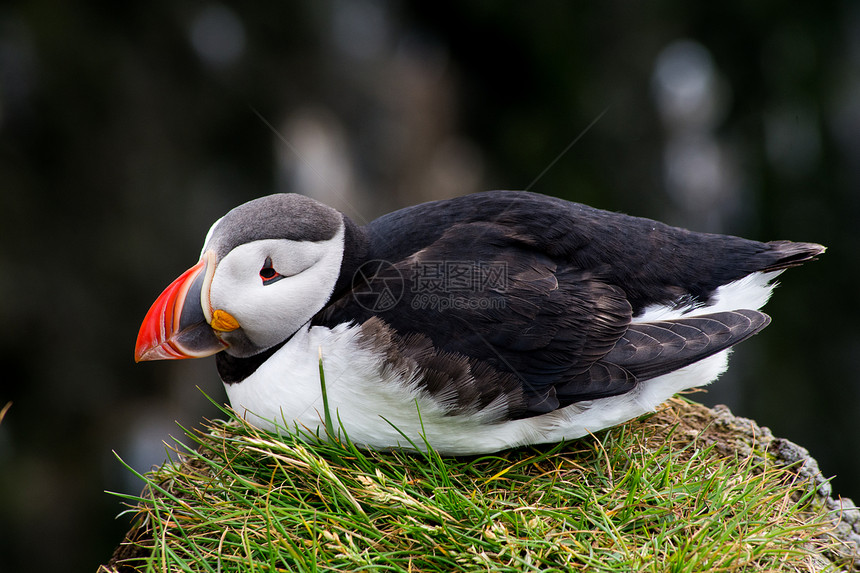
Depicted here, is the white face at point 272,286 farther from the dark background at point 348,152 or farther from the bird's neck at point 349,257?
the dark background at point 348,152

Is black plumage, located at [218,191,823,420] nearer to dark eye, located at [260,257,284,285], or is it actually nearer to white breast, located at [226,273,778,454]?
white breast, located at [226,273,778,454]

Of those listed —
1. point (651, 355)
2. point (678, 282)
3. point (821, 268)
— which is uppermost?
point (678, 282)

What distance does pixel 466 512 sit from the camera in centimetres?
224

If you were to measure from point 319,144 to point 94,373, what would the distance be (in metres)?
3.55

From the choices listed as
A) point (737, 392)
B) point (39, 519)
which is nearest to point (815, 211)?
point (737, 392)

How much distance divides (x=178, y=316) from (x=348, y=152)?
6.23 m

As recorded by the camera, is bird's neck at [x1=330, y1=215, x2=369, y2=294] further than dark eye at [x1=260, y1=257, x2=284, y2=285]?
Yes

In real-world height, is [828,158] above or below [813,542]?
above

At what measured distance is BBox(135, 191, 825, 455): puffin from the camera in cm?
248

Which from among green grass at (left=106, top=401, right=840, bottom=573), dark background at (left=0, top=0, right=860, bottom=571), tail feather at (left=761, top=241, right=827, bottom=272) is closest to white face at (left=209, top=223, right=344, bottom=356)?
green grass at (left=106, top=401, right=840, bottom=573)

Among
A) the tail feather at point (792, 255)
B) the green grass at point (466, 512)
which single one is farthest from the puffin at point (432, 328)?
the tail feather at point (792, 255)

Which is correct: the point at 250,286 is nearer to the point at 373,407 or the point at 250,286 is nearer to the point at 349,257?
the point at 349,257

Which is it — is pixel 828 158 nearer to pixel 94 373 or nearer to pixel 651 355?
pixel 651 355

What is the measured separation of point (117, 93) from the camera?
6148mm
